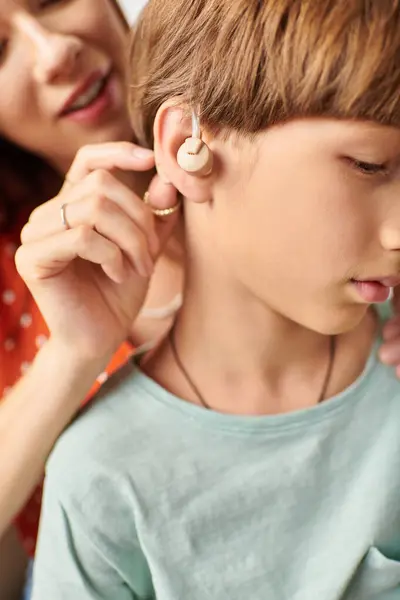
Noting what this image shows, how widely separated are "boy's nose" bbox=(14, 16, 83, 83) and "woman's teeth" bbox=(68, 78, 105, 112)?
0.05 metres

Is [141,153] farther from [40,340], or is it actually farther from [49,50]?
[40,340]

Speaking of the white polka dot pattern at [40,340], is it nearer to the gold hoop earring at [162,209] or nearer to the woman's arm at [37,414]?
the woman's arm at [37,414]

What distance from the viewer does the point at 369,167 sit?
56 centimetres

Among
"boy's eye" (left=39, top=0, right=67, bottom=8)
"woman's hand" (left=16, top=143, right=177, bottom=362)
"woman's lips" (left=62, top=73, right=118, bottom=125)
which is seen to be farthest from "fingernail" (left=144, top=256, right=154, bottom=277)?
"boy's eye" (left=39, top=0, right=67, bottom=8)

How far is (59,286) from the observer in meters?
0.73

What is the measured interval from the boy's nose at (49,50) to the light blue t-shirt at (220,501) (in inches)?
16.4

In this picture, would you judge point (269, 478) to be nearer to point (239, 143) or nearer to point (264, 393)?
point (264, 393)

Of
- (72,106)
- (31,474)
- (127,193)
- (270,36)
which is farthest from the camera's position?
(72,106)

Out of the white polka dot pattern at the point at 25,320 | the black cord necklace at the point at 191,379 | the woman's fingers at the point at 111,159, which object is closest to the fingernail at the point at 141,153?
the woman's fingers at the point at 111,159

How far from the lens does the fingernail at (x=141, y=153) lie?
686mm

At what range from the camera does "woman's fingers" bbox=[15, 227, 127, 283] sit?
0.67 metres

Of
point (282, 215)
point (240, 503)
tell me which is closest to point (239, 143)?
point (282, 215)

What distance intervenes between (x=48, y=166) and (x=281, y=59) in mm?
718

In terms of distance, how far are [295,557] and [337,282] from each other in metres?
0.33
